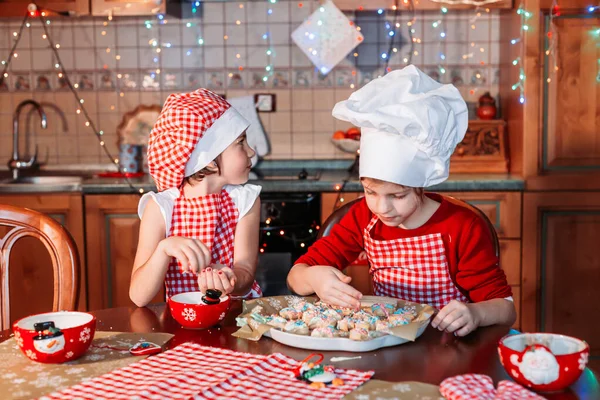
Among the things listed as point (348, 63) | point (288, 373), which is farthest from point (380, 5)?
point (288, 373)

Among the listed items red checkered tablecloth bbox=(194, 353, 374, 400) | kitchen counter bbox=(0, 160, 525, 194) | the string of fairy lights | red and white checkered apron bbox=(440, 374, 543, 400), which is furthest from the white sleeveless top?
the string of fairy lights

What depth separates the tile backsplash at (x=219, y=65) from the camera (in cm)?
346

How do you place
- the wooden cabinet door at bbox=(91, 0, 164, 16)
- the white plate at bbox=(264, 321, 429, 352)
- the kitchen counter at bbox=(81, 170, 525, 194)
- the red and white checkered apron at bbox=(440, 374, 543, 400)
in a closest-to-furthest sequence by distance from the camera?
1. the red and white checkered apron at bbox=(440, 374, 543, 400)
2. the white plate at bbox=(264, 321, 429, 352)
3. the kitchen counter at bbox=(81, 170, 525, 194)
4. the wooden cabinet door at bbox=(91, 0, 164, 16)

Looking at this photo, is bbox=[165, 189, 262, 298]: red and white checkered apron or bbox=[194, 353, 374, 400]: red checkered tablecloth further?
bbox=[165, 189, 262, 298]: red and white checkered apron

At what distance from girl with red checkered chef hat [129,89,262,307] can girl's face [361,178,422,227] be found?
36 centimetres

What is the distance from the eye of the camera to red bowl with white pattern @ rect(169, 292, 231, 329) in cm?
129

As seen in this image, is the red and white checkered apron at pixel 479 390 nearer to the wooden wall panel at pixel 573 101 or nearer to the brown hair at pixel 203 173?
the brown hair at pixel 203 173

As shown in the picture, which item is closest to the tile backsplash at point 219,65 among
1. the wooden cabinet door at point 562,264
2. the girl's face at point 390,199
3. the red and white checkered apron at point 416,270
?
the wooden cabinet door at point 562,264

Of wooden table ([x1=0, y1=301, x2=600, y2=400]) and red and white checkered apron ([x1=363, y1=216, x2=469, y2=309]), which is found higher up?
red and white checkered apron ([x1=363, y1=216, x2=469, y2=309])

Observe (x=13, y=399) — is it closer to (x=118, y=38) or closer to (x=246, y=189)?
(x=246, y=189)

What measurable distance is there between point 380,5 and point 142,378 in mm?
2344

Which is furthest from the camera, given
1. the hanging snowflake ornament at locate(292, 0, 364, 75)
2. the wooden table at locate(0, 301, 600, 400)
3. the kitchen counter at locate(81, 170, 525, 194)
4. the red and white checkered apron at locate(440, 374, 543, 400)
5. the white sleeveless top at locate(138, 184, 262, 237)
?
the hanging snowflake ornament at locate(292, 0, 364, 75)

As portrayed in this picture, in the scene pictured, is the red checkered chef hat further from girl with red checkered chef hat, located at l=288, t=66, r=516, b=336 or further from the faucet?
the faucet

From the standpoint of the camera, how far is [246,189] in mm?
1906
